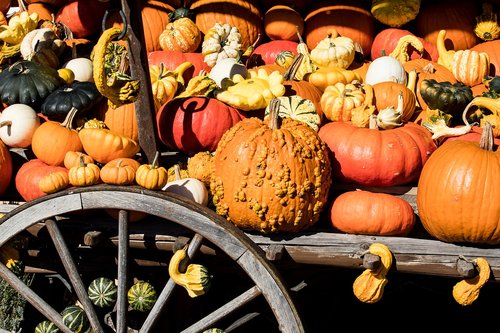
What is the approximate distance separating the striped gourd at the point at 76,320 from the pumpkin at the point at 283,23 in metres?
2.81

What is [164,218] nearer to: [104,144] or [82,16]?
[104,144]

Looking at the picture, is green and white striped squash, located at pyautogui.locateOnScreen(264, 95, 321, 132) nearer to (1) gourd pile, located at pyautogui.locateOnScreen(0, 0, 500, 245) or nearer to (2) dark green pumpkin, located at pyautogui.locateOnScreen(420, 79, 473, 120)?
(1) gourd pile, located at pyautogui.locateOnScreen(0, 0, 500, 245)

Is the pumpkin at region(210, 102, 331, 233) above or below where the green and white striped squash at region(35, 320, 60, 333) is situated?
above

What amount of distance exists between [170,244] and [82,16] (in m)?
2.72

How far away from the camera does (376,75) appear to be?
4.93 meters

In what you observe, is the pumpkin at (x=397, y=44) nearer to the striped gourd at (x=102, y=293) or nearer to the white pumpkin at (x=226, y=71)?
the white pumpkin at (x=226, y=71)

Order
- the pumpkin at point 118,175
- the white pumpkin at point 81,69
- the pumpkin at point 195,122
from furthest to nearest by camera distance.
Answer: the white pumpkin at point 81,69 < the pumpkin at point 195,122 < the pumpkin at point 118,175

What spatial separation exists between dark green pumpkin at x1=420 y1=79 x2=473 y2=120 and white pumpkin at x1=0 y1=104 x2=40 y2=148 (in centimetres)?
249

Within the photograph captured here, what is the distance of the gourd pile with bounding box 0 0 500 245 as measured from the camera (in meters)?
3.71

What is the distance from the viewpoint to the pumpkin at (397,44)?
5473 mm

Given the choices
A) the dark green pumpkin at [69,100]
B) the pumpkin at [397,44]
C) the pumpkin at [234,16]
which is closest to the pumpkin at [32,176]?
the dark green pumpkin at [69,100]

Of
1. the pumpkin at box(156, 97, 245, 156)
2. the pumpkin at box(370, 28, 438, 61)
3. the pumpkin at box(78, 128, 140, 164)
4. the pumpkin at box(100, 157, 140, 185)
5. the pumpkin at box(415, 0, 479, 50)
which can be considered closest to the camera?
the pumpkin at box(100, 157, 140, 185)

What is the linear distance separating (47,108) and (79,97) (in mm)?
221

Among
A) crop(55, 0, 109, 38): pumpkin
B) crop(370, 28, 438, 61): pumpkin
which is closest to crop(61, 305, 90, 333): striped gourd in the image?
crop(55, 0, 109, 38): pumpkin
